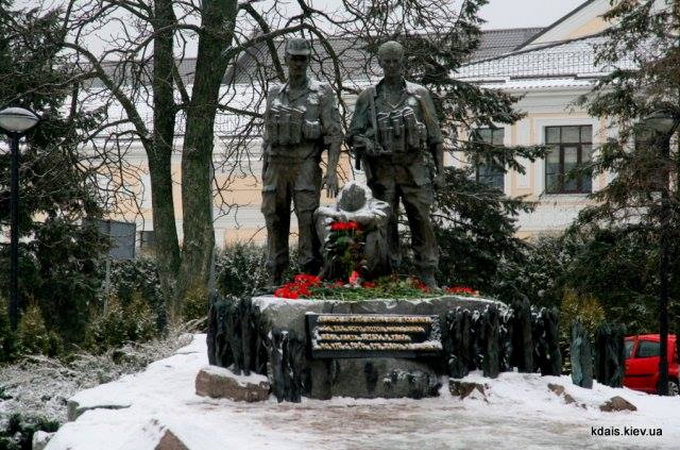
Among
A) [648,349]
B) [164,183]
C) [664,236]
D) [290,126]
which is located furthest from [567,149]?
[290,126]

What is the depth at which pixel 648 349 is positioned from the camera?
810 inches

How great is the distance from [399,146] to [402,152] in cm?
13

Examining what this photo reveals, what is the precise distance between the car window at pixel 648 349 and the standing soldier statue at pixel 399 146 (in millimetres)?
9281

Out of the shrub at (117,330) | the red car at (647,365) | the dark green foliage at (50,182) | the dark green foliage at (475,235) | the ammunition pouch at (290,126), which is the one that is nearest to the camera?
the ammunition pouch at (290,126)

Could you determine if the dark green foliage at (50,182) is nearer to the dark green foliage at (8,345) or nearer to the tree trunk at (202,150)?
the tree trunk at (202,150)

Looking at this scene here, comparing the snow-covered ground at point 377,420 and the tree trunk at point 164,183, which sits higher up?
the tree trunk at point 164,183

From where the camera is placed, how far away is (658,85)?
2042 centimetres

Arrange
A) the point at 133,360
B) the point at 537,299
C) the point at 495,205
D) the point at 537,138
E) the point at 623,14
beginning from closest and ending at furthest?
1. the point at 133,360
2. the point at 623,14
3. the point at 495,205
4. the point at 537,299
5. the point at 537,138

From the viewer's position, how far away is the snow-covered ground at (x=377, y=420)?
782 centimetres

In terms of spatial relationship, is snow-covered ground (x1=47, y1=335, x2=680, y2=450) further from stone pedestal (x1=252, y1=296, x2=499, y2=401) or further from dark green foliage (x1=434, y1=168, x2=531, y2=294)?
dark green foliage (x1=434, y1=168, x2=531, y2=294)

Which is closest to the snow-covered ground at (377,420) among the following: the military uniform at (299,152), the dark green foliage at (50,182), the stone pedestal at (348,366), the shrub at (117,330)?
the stone pedestal at (348,366)

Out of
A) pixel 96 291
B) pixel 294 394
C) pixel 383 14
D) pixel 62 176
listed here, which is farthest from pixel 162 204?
Result: pixel 294 394

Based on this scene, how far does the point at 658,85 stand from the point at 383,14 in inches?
185

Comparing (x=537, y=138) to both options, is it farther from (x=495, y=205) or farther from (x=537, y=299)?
(x=495, y=205)
